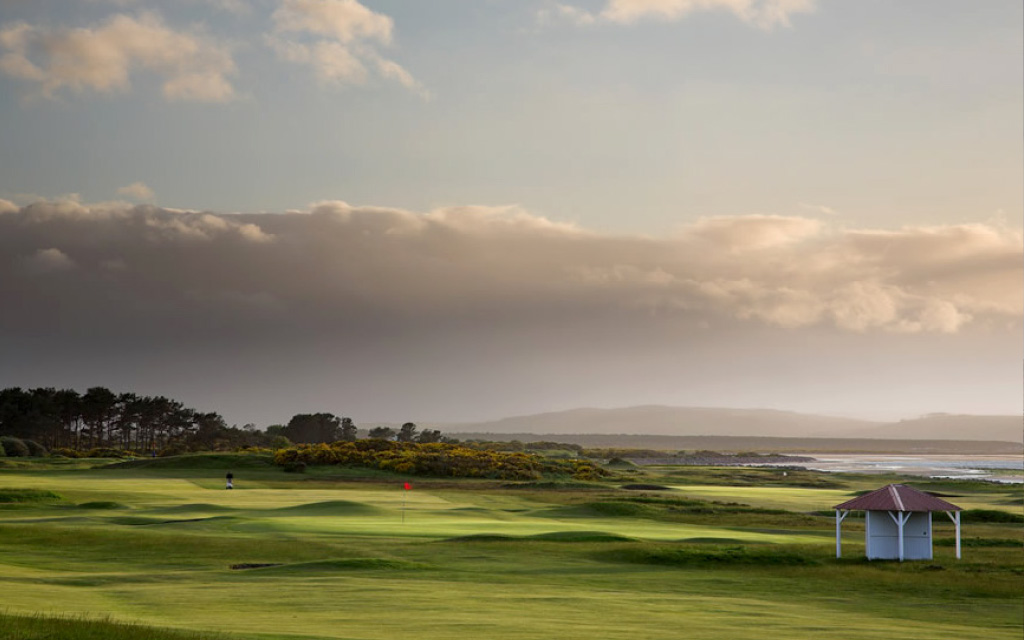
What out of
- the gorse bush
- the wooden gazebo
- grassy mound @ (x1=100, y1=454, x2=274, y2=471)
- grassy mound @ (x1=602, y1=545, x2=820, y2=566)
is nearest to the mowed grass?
grassy mound @ (x1=602, y1=545, x2=820, y2=566)

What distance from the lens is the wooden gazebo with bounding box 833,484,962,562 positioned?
47.0m

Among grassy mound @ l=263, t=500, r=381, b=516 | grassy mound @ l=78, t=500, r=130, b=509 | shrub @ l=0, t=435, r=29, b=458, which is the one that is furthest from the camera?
shrub @ l=0, t=435, r=29, b=458

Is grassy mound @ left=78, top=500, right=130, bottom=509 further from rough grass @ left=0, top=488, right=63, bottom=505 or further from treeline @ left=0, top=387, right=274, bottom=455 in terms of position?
treeline @ left=0, top=387, right=274, bottom=455

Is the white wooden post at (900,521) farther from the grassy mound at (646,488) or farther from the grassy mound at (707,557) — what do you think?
the grassy mound at (646,488)

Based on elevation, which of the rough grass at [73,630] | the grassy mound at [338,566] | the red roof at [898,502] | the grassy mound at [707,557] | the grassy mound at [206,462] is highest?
the red roof at [898,502]

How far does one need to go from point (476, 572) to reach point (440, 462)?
79.4 meters

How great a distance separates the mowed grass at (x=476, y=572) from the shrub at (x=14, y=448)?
214 ft

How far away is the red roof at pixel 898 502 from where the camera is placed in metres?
46.8

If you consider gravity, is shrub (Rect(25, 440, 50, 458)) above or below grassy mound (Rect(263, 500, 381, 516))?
above

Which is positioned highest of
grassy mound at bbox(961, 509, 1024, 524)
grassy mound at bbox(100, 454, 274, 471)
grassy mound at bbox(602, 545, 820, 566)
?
grassy mound at bbox(100, 454, 274, 471)

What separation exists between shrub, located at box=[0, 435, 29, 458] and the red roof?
113m

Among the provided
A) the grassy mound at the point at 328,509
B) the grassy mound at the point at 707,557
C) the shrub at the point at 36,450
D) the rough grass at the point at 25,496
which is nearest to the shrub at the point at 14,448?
the shrub at the point at 36,450

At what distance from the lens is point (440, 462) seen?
117250mm

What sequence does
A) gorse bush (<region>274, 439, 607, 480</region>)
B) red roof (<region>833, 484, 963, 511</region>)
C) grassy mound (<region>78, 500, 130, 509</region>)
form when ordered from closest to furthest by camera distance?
1. red roof (<region>833, 484, 963, 511</region>)
2. grassy mound (<region>78, 500, 130, 509</region>)
3. gorse bush (<region>274, 439, 607, 480</region>)
